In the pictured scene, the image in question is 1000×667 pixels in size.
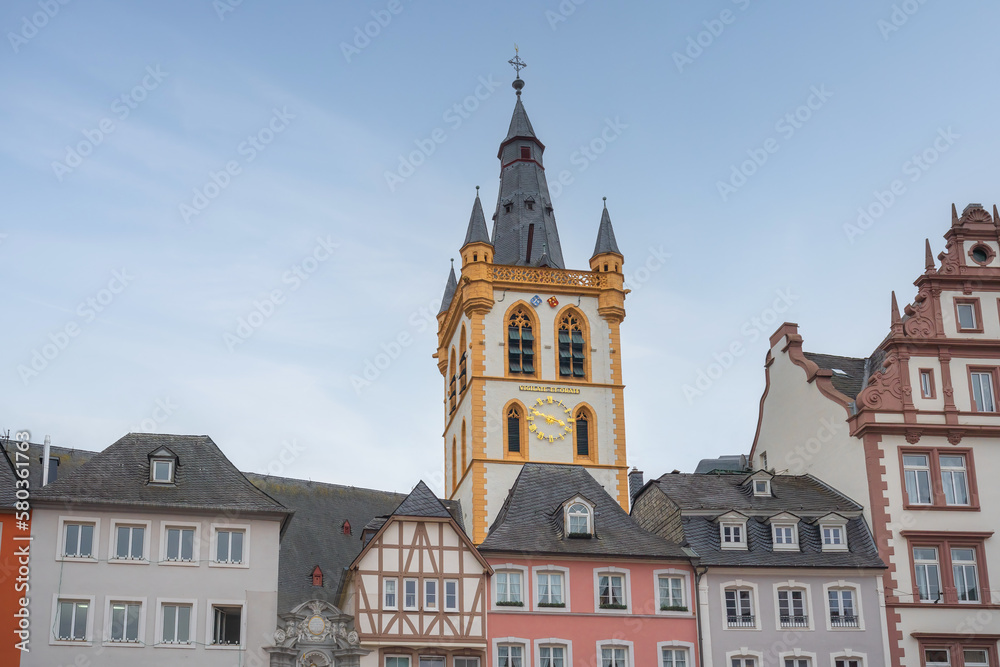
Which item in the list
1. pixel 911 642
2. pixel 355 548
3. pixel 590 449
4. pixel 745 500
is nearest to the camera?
pixel 911 642

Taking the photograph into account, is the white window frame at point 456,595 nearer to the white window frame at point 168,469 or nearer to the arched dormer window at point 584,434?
the white window frame at point 168,469

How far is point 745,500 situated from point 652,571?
5.73 meters

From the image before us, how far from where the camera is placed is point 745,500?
173ft

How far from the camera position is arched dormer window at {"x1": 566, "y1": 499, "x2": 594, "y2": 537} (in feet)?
163

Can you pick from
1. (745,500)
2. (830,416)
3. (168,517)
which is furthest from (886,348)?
(168,517)

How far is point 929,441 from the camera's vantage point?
52.2 m

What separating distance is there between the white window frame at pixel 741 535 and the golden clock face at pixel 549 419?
15.8 metres

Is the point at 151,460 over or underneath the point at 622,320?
underneath

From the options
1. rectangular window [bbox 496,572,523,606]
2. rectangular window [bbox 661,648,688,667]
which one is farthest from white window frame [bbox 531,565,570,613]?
rectangular window [bbox 661,648,688,667]

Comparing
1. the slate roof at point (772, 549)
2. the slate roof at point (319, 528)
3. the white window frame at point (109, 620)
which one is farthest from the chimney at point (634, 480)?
the white window frame at point (109, 620)

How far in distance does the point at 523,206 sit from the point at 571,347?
934 centimetres

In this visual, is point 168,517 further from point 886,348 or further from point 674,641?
point 886,348

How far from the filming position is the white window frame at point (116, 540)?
4550 centimetres

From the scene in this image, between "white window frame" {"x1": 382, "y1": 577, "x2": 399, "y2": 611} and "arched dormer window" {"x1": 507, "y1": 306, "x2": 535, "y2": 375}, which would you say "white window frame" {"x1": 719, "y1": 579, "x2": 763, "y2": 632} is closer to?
"white window frame" {"x1": 382, "y1": 577, "x2": 399, "y2": 611}
